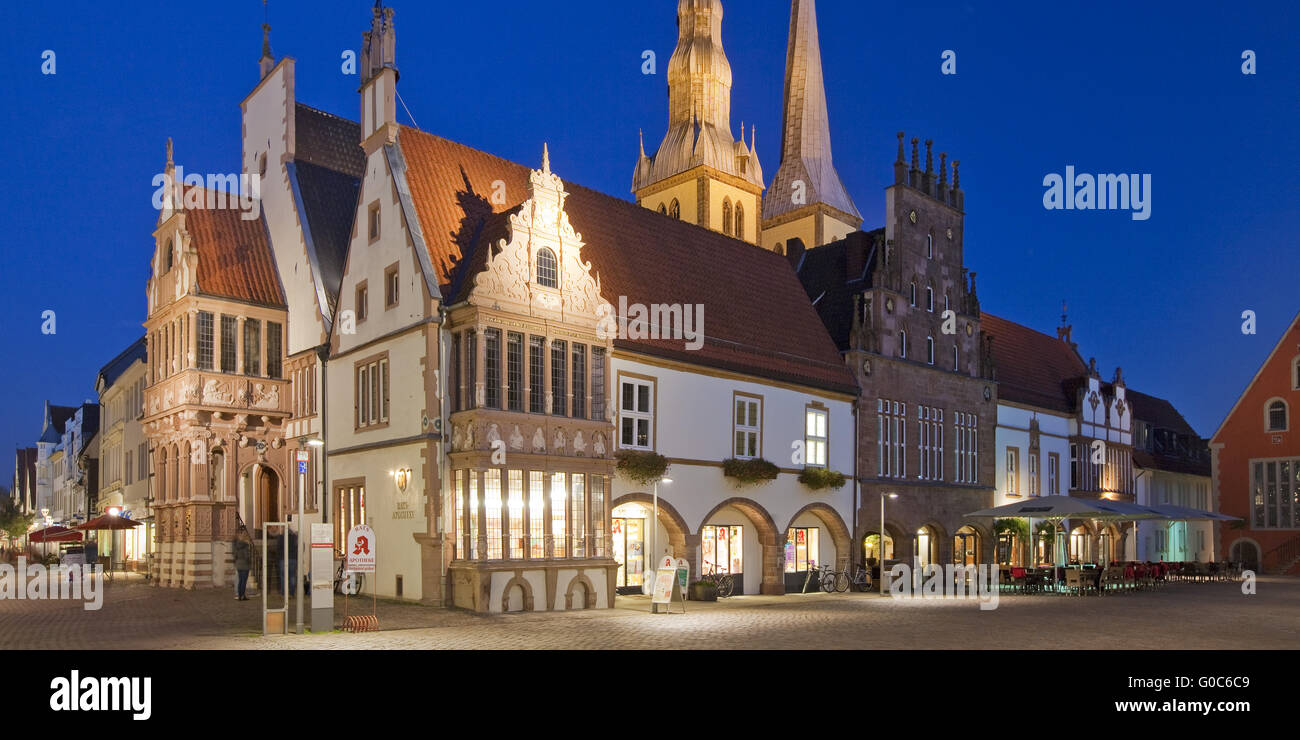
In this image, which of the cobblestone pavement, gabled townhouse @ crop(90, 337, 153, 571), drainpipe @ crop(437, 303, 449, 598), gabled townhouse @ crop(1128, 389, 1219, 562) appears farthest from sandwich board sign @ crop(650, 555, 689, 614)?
gabled townhouse @ crop(1128, 389, 1219, 562)

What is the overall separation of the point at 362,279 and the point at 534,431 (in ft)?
24.8

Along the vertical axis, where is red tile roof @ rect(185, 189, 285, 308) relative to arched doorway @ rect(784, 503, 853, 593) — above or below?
above

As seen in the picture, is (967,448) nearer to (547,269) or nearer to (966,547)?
(966,547)

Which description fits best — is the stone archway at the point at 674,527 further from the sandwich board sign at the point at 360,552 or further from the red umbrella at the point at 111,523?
the red umbrella at the point at 111,523

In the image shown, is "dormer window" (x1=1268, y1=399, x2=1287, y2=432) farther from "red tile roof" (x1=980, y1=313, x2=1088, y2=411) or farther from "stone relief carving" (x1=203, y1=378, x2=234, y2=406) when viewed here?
"stone relief carving" (x1=203, y1=378, x2=234, y2=406)

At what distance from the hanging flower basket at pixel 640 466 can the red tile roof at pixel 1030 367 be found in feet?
73.1

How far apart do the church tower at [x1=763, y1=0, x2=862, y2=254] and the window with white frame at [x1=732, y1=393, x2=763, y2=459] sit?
3852 cm

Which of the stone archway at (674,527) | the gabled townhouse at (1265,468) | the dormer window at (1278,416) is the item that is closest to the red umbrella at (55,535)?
the stone archway at (674,527)

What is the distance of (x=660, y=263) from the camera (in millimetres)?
36000

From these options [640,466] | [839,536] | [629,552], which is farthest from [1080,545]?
[640,466]

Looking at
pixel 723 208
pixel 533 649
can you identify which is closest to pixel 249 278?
pixel 533 649

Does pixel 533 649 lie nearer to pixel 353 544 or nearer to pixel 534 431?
pixel 353 544

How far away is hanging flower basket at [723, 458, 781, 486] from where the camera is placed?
110 feet
